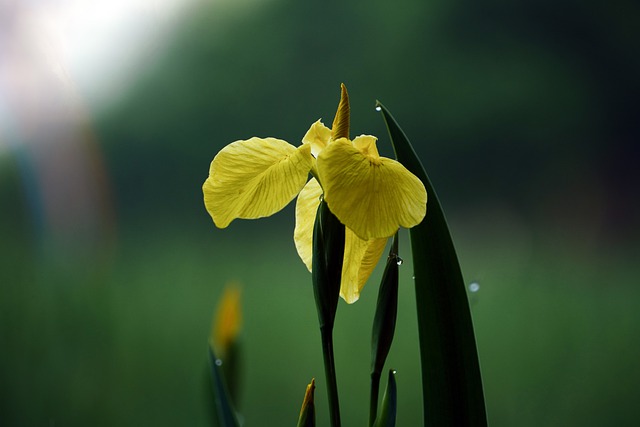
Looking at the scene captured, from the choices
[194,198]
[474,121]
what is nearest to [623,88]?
[474,121]

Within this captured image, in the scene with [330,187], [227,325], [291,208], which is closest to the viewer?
[330,187]

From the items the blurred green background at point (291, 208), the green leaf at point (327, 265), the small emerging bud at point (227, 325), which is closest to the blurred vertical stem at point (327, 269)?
the green leaf at point (327, 265)

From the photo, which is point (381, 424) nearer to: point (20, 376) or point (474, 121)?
point (20, 376)

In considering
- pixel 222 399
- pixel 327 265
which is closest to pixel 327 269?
pixel 327 265

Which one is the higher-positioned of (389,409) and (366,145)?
(366,145)

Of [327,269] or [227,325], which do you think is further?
[227,325]

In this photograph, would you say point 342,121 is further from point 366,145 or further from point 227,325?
point 227,325

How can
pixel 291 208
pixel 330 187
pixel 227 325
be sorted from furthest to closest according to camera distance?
pixel 291 208, pixel 227 325, pixel 330 187

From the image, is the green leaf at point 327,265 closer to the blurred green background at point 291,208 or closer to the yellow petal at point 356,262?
the yellow petal at point 356,262
